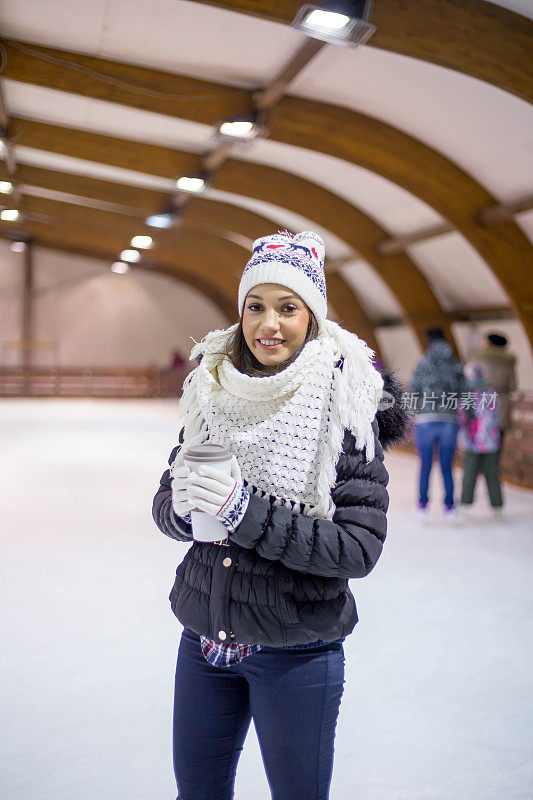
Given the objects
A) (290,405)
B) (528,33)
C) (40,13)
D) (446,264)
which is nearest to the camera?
(290,405)

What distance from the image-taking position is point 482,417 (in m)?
6.01

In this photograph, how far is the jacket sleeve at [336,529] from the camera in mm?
1356

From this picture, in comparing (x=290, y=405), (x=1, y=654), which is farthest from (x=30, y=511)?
(x=290, y=405)

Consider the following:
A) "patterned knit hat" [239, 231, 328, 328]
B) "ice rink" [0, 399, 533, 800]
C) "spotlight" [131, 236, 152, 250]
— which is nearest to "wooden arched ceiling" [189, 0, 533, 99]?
"ice rink" [0, 399, 533, 800]

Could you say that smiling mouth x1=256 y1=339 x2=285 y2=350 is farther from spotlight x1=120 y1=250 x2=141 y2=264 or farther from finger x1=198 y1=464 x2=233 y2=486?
spotlight x1=120 y1=250 x2=141 y2=264

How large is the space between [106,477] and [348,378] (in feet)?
22.0

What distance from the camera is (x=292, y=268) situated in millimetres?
1517

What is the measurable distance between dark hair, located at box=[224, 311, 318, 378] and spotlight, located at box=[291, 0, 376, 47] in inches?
142

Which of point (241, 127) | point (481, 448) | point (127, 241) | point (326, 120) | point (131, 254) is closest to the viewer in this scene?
point (481, 448)

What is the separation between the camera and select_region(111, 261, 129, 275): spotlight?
2244cm

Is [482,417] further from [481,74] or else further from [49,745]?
[49,745]

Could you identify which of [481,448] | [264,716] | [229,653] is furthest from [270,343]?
[481,448]

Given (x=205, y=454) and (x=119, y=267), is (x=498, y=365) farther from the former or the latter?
(x=119, y=267)

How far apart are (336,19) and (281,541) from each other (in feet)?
14.0
